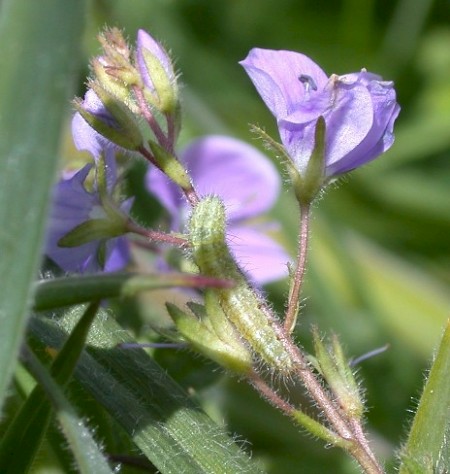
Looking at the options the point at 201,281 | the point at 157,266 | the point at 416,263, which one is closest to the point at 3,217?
the point at 201,281

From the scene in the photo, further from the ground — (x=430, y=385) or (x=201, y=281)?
(x=201, y=281)

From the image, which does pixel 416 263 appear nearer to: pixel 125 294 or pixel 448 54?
pixel 448 54

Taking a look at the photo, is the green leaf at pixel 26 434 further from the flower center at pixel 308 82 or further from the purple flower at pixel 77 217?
the flower center at pixel 308 82

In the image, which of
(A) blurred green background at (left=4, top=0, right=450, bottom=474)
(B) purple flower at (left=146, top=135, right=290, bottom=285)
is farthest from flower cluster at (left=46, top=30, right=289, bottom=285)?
(A) blurred green background at (left=4, top=0, right=450, bottom=474)

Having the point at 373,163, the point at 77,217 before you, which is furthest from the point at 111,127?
the point at 373,163

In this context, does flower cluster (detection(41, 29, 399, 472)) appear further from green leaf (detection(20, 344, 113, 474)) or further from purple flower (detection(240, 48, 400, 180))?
green leaf (detection(20, 344, 113, 474))

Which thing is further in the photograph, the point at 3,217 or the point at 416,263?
the point at 416,263
